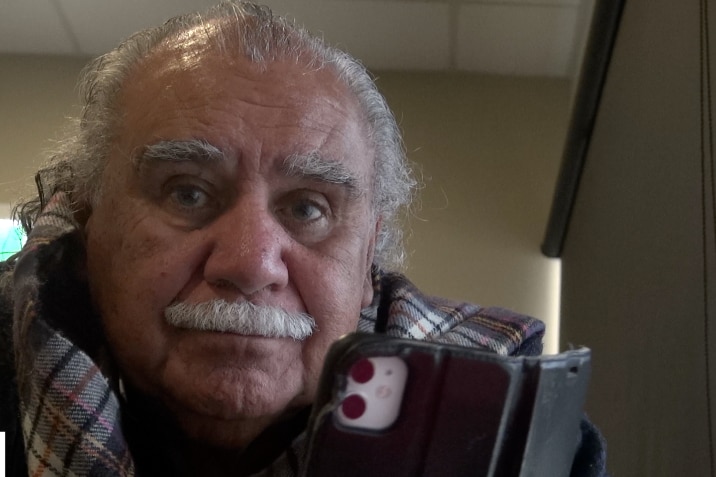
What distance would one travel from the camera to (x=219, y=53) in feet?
2.44

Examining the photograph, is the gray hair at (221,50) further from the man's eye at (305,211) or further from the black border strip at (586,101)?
the black border strip at (586,101)

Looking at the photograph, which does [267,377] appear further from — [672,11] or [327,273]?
[672,11]

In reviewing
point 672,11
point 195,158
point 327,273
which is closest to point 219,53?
point 195,158

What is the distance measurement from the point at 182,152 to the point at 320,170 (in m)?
0.12

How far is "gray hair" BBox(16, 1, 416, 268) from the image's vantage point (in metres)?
0.76

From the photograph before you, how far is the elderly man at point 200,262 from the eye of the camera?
61cm

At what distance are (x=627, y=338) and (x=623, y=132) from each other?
0.27 metres

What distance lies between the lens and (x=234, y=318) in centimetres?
60

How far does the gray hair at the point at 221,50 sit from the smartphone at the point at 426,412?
0.47 m

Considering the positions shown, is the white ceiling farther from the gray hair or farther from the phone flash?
the phone flash

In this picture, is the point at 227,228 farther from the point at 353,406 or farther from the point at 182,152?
the point at 353,406

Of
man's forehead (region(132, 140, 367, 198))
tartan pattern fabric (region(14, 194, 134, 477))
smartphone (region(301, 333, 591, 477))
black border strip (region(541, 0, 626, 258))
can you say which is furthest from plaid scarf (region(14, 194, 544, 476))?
black border strip (region(541, 0, 626, 258))

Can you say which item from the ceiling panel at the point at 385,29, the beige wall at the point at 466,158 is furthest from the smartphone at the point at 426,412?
the ceiling panel at the point at 385,29

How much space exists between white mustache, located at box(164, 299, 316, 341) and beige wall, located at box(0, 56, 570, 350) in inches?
50.0
